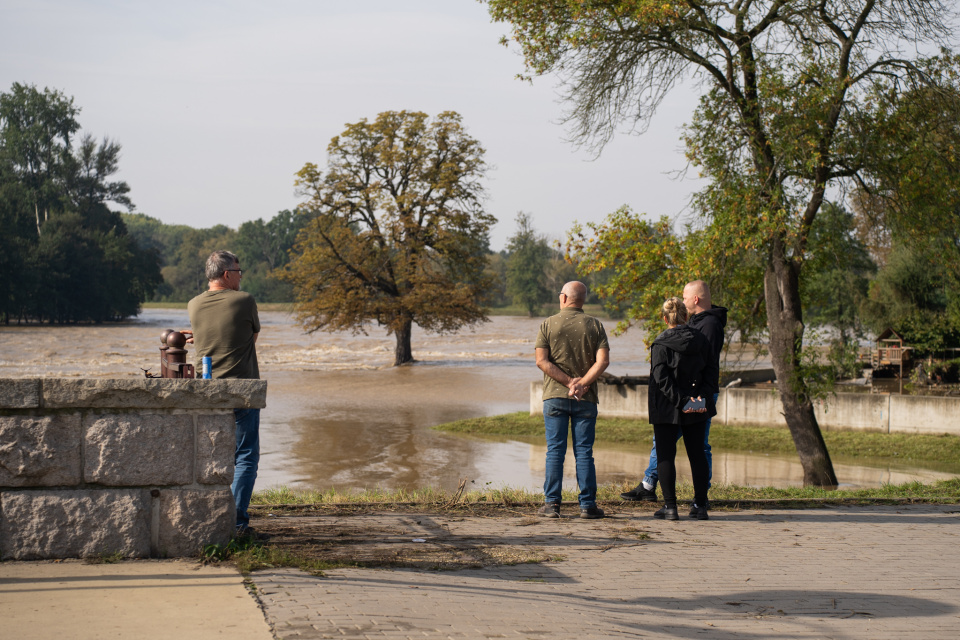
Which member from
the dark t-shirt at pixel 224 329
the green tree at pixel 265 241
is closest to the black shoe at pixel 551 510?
the dark t-shirt at pixel 224 329

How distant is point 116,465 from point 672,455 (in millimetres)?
4149

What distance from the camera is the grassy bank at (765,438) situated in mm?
18453

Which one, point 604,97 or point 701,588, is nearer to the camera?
point 701,588

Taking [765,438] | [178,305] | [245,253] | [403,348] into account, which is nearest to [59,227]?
[403,348]

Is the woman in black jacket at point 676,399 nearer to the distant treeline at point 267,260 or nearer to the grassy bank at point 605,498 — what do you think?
the grassy bank at point 605,498

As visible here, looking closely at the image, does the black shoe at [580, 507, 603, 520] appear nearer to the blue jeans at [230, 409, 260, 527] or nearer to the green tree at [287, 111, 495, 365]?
the blue jeans at [230, 409, 260, 527]

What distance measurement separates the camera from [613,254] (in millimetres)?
14766

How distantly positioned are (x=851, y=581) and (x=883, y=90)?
995cm

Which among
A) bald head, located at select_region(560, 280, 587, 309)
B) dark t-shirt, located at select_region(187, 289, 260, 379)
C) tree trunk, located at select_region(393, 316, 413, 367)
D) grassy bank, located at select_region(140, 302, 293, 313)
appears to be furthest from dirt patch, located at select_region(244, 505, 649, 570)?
grassy bank, located at select_region(140, 302, 293, 313)

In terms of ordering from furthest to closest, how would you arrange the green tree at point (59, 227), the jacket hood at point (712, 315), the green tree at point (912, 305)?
the green tree at point (59, 227)
the green tree at point (912, 305)
the jacket hood at point (712, 315)

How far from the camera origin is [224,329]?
5934 millimetres

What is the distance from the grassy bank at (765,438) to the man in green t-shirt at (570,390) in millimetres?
13423

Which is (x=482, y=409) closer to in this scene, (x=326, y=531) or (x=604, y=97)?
(x=604, y=97)

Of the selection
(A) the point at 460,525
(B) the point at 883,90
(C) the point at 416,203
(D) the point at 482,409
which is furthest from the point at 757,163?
(C) the point at 416,203
